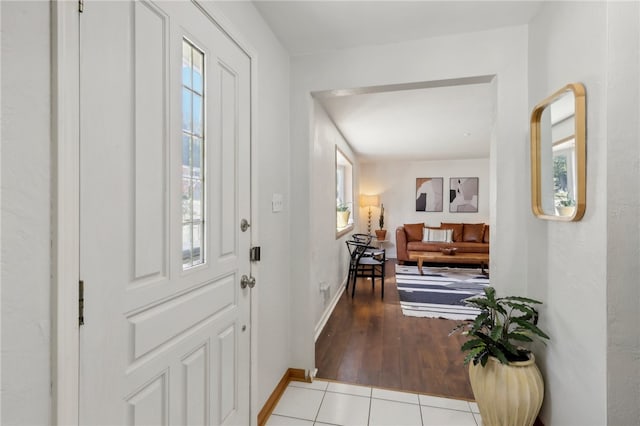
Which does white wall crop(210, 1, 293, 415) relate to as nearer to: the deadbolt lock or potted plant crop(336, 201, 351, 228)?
the deadbolt lock

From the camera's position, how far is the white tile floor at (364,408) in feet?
6.01

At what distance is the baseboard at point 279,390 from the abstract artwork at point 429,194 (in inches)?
227

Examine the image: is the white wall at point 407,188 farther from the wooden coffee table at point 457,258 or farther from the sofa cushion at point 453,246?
the wooden coffee table at point 457,258

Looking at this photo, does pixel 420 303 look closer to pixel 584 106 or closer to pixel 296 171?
pixel 296 171

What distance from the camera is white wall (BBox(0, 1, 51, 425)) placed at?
63cm

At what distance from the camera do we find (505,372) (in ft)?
5.32

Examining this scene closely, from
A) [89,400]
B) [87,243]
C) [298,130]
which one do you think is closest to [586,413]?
[89,400]

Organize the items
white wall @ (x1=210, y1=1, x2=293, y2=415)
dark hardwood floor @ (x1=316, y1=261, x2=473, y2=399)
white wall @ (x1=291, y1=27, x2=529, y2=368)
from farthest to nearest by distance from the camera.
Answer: dark hardwood floor @ (x1=316, y1=261, x2=473, y2=399) < white wall @ (x1=291, y1=27, x2=529, y2=368) < white wall @ (x1=210, y1=1, x2=293, y2=415)

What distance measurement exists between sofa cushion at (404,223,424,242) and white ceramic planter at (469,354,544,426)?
5190mm

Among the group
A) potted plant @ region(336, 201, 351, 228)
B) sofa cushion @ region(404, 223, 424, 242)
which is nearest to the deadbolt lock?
potted plant @ region(336, 201, 351, 228)

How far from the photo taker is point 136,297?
0.96 meters

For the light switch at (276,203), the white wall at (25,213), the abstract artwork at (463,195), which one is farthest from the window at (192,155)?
the abstract artwork at (463,195)

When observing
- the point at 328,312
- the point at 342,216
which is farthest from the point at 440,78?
the point at 342,216

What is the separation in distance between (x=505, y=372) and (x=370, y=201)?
19.2ft
